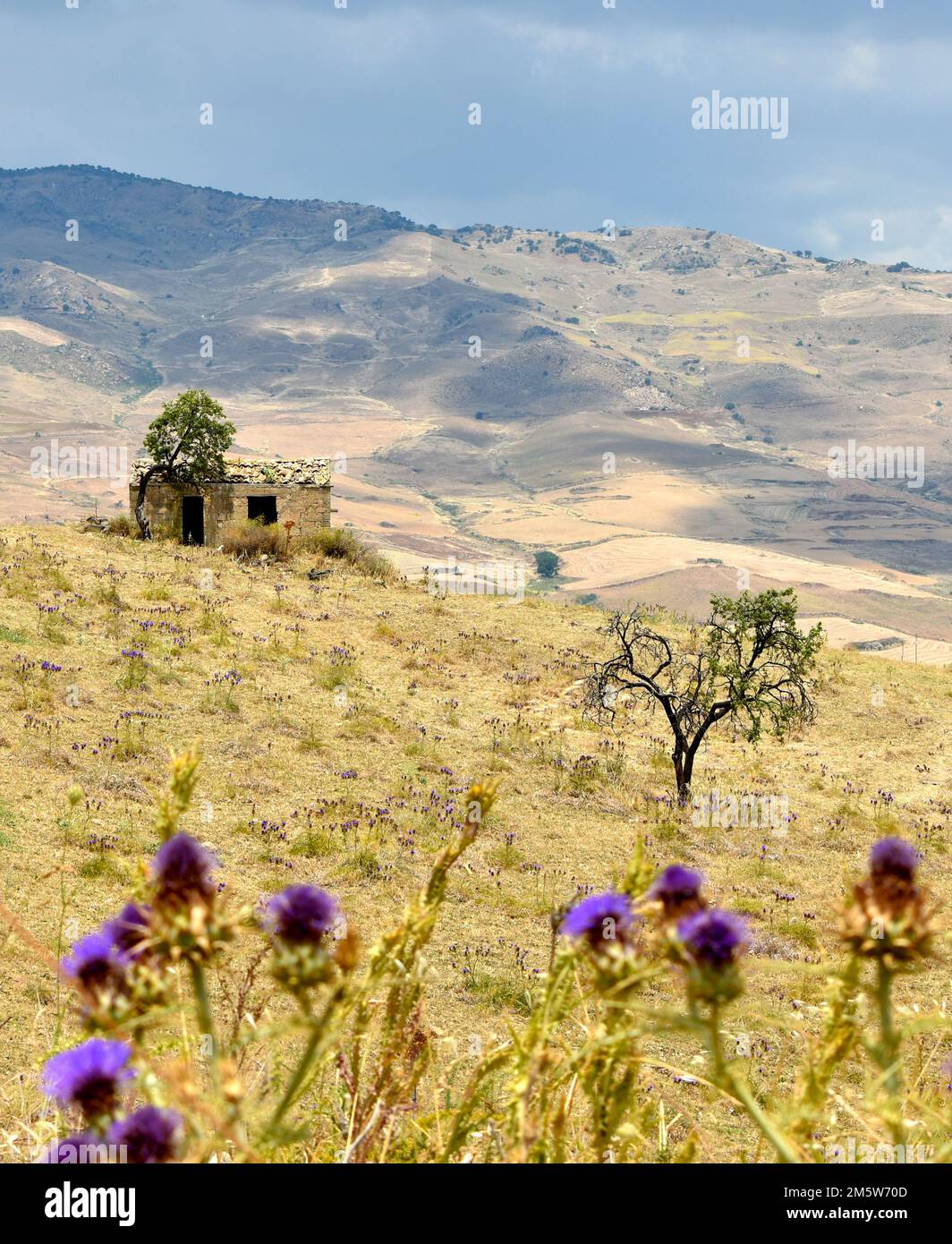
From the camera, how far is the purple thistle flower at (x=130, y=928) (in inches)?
44.1

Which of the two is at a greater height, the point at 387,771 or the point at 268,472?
the point at 268,472

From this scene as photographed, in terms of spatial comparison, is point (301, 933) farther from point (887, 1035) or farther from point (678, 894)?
point (887, 1035)

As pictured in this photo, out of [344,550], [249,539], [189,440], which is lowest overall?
[344,550]

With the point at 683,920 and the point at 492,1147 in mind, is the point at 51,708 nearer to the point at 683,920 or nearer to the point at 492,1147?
the point at 492,1147

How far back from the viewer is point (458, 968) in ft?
33.2

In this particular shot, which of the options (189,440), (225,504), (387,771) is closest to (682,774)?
(387,771)

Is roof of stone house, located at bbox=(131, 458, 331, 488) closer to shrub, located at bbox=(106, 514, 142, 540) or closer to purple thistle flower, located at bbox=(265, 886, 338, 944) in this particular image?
shrub, located at bbox=(106, 514, 142, 540)

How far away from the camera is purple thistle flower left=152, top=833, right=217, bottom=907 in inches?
42.2

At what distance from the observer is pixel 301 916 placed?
3.55 ft

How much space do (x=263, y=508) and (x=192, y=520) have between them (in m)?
2.11

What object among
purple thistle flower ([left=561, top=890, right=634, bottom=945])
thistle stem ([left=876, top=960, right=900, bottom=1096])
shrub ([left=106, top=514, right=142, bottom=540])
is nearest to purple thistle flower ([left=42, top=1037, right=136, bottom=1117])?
purple thistle flower ([left=561, top=890, right=634, bottom=945])

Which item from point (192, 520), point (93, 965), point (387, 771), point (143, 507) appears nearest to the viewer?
point (93, 965)

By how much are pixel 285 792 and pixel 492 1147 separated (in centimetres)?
1245
